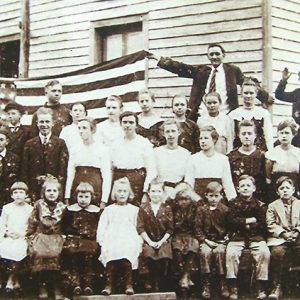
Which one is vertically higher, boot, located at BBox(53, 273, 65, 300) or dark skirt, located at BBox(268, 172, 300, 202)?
dark skirt, located at BBox(268, 172, 300, 202)

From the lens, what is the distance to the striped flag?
700 cm

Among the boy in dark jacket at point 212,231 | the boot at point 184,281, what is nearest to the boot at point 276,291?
the boy in dark jacket at point 212,231

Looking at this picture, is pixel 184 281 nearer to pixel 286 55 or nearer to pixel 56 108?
pixel 56 108

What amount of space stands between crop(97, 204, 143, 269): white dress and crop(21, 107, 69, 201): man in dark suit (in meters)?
0.79

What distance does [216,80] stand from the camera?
22.4 feet

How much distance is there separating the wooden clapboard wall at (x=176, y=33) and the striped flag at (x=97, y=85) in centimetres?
124

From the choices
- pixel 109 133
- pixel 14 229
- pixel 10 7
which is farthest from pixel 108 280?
pixel 10 7

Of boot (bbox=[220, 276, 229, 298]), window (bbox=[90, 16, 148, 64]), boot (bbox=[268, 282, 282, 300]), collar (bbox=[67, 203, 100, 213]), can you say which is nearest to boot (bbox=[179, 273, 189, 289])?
boot (bbox=[220, 276, 229, 298])

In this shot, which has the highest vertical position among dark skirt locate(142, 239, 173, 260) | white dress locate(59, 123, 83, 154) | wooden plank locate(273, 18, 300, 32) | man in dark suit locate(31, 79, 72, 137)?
wooden plank locate(273, 18, 300, 32)

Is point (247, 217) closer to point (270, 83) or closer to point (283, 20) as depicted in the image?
point (270, 83)

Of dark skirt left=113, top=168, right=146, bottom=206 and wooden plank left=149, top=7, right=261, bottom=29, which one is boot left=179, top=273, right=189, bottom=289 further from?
wooden plank left=149, top=7, right=261, bottom=29

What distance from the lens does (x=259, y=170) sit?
19.1 feet

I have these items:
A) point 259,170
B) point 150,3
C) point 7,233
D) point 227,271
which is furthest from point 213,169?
point 150,3

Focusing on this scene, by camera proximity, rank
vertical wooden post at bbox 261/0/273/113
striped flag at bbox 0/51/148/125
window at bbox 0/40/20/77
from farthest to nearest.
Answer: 1. window at bbox 0/40/20/77
2. vertical wooden post at bbox 261/0/273/113
3. striped flag at bbox 0/51/148/125
